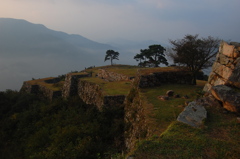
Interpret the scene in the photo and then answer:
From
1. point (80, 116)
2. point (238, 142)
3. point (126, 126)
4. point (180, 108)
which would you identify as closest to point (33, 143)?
point (80, 116)

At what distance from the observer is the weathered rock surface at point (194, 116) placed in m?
6.35

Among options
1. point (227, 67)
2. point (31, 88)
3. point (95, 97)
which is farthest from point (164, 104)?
point (31, 88)

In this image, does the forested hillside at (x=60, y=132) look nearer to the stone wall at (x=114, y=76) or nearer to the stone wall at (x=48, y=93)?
the stone wall at (x=48, y=93)

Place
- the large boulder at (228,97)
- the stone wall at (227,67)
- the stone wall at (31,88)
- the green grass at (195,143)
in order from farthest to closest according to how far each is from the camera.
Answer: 1. the stone wall at (31,88)
2. the stone wall at (227,67)
3. the large boulder at (228,97)
4. the green grass at (195,143)

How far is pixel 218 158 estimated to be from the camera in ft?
14.8

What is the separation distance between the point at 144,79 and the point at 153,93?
64.3 inches

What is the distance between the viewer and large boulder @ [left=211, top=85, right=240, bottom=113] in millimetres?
7070

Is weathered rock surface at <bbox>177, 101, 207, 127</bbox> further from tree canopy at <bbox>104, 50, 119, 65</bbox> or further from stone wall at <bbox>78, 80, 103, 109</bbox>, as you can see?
tree canopy at <bbox>104, 50, 119, 65</bbox>

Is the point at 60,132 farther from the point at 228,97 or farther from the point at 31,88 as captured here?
the point at 31,88

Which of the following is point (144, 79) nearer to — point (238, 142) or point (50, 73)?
point (238, 142)

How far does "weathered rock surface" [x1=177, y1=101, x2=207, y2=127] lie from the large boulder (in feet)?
3.45

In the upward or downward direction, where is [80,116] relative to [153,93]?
downward

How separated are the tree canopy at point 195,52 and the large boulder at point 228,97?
5.74 metres

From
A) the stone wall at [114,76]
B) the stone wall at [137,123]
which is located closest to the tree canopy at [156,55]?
the stone wall at [114,76]
